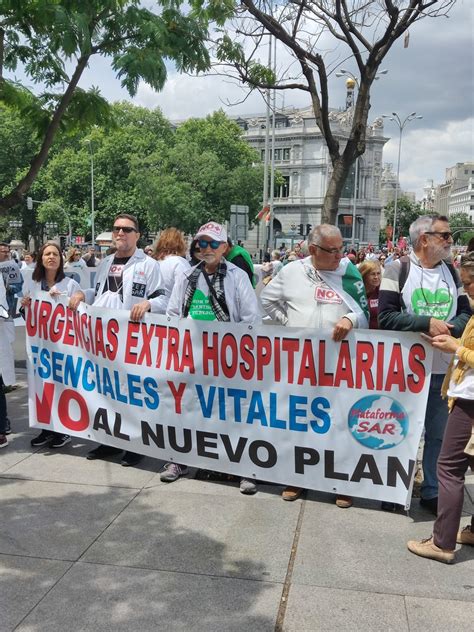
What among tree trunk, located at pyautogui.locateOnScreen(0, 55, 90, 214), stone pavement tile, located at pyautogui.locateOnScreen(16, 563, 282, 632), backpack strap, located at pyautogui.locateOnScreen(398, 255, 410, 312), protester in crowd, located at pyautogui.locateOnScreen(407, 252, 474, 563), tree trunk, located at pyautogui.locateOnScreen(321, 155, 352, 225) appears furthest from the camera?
tree trunk, located at pyautogui.locateOnScreen(321, 155, 352, 225)

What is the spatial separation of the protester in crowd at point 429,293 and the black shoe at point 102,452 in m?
2.48

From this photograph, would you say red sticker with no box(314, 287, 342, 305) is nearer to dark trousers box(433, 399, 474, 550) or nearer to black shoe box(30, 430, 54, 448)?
dark trousers box(433, 399, 474, 550)

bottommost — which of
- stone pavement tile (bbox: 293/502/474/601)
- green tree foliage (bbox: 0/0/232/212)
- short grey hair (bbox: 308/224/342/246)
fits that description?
stone pavement tile (bbox: 293/502/474/601)

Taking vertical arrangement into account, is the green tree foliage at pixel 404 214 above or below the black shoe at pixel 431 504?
above

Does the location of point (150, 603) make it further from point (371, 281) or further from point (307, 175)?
point (307, 175)

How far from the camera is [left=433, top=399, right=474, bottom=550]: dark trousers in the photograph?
3221mm

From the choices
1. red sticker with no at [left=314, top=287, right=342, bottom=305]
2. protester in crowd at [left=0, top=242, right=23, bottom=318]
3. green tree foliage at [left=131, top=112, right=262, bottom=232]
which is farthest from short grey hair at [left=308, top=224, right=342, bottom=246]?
green tree foliage at [left=131, top=112, right=262, bottom=232]

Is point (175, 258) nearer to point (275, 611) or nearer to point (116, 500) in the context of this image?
point (116, 500)

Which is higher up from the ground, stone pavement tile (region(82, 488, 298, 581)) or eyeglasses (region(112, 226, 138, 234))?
eyeglasses (region(112, 226, 138, 234))

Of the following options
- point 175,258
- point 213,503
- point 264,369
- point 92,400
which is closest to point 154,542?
point 213,503

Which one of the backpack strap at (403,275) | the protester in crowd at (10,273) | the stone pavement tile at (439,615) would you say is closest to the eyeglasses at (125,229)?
the backpack strap at (403,275)

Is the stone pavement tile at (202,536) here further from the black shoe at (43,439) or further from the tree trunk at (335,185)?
the tree trunk at (335,185)

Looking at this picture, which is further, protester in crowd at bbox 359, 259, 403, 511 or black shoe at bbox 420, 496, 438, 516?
protester in crowd at bbox 359, 259, 403, 511

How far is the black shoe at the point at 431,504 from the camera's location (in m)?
3.92
